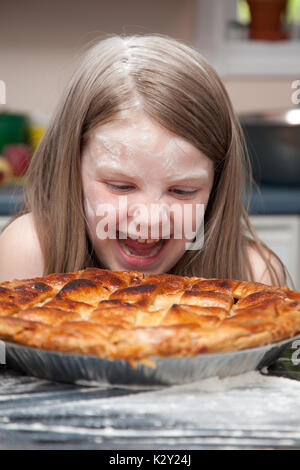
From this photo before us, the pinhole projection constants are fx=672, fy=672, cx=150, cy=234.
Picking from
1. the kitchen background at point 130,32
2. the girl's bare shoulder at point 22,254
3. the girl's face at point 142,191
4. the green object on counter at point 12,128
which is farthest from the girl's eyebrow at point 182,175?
the green object on counter at point 12,128

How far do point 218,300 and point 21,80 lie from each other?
220 centimetres

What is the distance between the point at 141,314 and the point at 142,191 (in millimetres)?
287

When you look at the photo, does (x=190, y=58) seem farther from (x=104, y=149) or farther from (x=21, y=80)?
(x=21, y=80)

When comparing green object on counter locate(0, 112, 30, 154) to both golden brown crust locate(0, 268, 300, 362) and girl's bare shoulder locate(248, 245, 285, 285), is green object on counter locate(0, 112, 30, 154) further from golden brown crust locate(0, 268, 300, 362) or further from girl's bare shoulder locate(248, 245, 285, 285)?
golden brown crust locate(0, 268, 300, 362)

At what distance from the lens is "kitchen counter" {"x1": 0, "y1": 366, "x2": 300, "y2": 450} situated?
612 millimetres

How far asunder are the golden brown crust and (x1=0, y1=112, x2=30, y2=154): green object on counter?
6.24ft

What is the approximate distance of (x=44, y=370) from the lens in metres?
0.73

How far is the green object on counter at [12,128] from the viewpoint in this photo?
107 inches

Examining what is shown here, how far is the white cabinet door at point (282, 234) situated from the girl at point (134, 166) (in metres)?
0.88

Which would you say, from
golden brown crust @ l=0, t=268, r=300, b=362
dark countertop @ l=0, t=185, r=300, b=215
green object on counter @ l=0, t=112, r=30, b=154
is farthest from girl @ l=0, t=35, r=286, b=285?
green object on counter @ l=0, t=112, r=30, b=154

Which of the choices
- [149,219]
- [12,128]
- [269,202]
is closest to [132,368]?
[149,219]

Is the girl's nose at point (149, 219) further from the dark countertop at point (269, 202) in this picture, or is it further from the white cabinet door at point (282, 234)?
the white cabinet door at point (282, 234)

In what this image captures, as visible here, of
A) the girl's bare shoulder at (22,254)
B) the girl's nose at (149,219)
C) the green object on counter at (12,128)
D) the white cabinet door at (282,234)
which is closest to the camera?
the girl's nose at (149,219)
